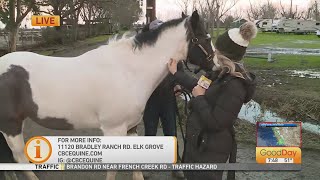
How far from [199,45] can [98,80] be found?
0.96m

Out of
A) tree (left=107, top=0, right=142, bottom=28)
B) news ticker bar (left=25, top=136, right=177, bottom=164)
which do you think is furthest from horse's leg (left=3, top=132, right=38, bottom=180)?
tree (left=107, top=0, right=142, bottom=28)

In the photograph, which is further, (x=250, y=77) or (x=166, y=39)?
(x=166, y=39)

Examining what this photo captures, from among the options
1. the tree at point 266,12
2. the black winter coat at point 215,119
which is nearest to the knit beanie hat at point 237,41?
the black winter coat at point 215,119

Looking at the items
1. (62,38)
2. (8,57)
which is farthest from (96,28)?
(8,57)

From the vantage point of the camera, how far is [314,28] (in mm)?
53562

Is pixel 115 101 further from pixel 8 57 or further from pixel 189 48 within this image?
pixel 8 57

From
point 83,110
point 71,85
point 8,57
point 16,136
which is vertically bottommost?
point 16,136

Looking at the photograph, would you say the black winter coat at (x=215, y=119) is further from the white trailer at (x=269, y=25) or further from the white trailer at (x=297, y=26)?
the white trailer at (x=269, y=25)

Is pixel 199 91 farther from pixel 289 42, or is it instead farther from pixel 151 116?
pixel 289 42

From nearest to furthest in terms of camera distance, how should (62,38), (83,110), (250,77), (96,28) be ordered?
(250,77) → (83,110) → (62,38) → (96,28)

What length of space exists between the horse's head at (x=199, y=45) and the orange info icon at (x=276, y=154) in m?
0.90

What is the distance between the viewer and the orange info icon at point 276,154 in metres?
2.89

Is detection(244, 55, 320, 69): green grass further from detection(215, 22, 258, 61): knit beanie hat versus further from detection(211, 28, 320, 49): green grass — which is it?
detection(215, 22, 258, 61): knit beanie hat

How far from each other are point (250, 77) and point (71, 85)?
154 centimetres
